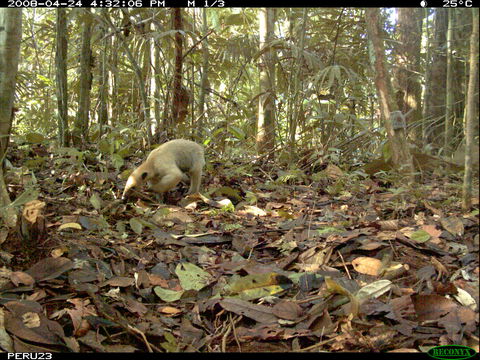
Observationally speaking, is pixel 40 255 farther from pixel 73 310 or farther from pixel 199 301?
pixel 199 301

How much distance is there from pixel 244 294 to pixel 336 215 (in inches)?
73.2

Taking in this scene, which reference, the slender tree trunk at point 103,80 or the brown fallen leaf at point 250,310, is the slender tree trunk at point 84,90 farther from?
→ the brown fallen leaf at point 250,310

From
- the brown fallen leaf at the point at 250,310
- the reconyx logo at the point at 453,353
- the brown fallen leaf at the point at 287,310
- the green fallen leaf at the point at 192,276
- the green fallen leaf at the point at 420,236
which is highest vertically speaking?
the green fallen leaf at the point at 420,236

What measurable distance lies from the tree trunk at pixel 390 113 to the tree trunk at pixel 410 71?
176mm

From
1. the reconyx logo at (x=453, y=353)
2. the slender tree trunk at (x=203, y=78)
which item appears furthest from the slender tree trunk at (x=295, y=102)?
the reconyx logo at (x=453, y=353)

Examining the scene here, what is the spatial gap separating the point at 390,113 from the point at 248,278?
5.35 ft

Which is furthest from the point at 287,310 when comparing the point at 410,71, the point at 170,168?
the point at 170,168

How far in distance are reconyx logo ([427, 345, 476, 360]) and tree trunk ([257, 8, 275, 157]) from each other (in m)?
5.54

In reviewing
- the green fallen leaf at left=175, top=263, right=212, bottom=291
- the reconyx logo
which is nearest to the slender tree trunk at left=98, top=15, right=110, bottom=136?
the green fallen leaf at left=175, top=263, right=212, bottom=291

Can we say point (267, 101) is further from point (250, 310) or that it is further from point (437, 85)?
point (250, 310)

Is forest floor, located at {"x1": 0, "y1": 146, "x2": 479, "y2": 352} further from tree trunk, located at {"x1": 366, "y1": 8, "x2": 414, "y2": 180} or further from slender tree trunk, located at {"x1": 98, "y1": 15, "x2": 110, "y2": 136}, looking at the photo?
slender tree trunk, located at {"x1": 98, "y1": 15, "x2": 110, "y2": 136}

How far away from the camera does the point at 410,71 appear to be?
4.77 m

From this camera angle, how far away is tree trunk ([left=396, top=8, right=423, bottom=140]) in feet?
11.2

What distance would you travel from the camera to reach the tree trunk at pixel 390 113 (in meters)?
3.11
